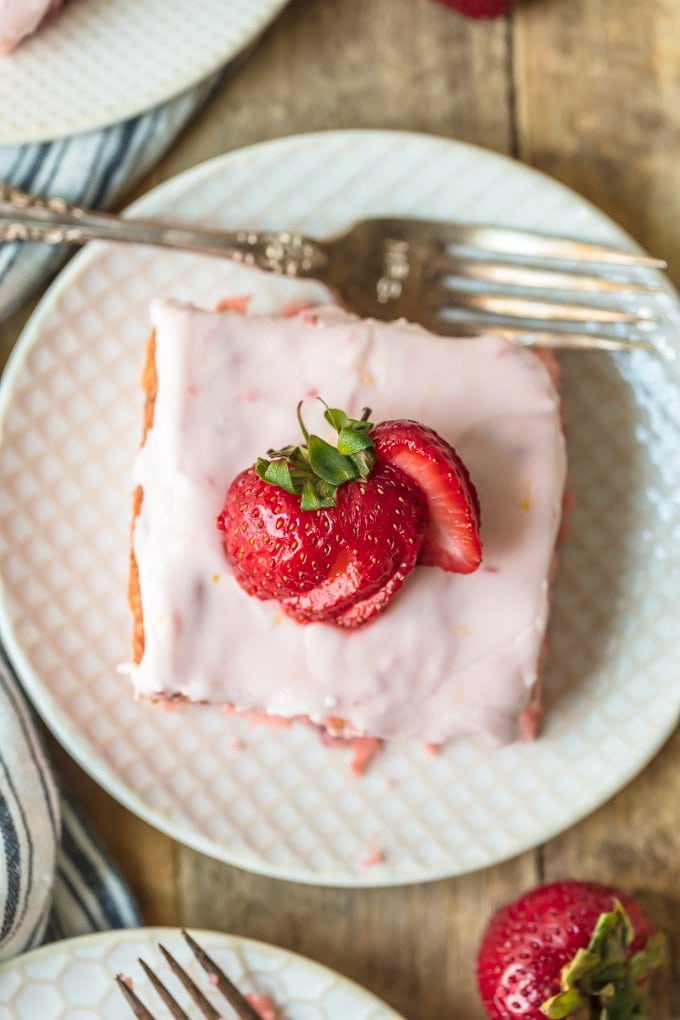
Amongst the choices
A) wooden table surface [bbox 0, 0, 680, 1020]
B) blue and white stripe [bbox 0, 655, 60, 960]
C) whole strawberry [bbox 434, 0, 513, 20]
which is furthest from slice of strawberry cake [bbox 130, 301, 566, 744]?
whole strawberry [bbox 434, 0, 513, 20]

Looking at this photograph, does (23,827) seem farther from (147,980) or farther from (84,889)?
(147,980)

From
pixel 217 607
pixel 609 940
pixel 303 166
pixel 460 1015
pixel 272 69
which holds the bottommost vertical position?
pixel 460 1015

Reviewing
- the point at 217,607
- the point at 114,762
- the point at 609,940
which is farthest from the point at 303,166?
the point at 609,940

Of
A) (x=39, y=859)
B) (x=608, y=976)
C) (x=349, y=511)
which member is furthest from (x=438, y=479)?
(x=39, y=859)

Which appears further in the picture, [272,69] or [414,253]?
[272,69]

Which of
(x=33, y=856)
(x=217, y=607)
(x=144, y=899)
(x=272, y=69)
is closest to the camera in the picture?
(x=217, y=607)

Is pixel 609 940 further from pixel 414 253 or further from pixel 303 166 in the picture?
pixel 303 166

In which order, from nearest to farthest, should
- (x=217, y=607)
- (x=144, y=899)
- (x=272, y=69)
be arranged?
A: (x=217, y=607) < (x=144, y=899) < (x=272, y=69)

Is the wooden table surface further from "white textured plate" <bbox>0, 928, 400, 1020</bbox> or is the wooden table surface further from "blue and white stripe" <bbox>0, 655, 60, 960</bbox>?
"white textured plate" <bbox>0, 928, 400, 1020</bbox>
